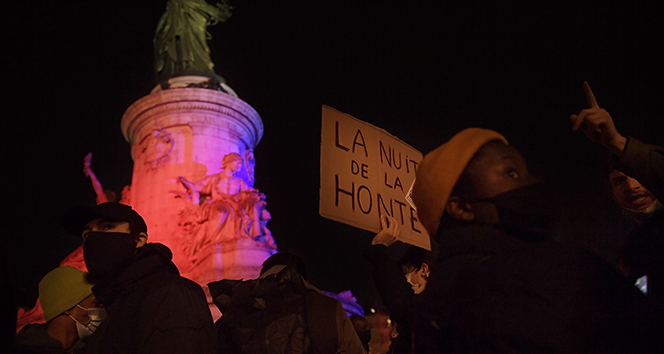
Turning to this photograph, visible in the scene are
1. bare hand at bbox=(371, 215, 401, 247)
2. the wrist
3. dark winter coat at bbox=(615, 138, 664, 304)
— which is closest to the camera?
dark winter coat at bbox=(615, 138, 664, 304)

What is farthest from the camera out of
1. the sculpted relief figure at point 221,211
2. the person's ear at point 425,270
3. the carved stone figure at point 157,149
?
the carved stone figure at point 157,149

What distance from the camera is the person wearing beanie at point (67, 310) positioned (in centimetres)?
329

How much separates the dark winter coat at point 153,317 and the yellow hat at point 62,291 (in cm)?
71

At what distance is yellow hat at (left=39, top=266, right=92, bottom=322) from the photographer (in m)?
3.32

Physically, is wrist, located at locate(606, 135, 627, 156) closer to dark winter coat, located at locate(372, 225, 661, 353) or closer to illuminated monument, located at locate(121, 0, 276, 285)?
dark winter coat, located at locate(372, 225, 661, 353)

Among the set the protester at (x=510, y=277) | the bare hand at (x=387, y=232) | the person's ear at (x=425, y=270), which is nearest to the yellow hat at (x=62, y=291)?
the bare hand at (x=387, y=232)

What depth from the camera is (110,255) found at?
9.81ft

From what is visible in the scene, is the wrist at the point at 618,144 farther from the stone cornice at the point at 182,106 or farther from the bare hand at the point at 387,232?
the stone cornice at the point at 182,106

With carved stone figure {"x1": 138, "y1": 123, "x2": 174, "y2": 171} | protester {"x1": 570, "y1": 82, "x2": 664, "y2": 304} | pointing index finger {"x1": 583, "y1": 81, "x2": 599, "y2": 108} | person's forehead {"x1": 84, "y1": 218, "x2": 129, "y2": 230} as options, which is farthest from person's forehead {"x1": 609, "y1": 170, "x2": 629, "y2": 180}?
carved stone figure {"x1": 138, "y1": 123, "x2": 174, "y2": 171}

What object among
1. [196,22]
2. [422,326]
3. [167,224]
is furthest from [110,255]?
[196,22]

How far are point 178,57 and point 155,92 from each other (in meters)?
2.48

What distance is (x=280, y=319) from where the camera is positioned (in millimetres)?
3225

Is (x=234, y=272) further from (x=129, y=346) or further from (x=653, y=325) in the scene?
(x=653, y=325)

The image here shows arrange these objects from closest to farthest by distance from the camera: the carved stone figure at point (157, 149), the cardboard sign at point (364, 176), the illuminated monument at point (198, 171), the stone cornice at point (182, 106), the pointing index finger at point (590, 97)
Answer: the pointing index finger at point (590, 97) < the cardboard sign at point (364, 176) < the illuminated monument at point (198, 171) < the carved stone figure at point (157, 149) < the stone cornice at point (182, 106)
